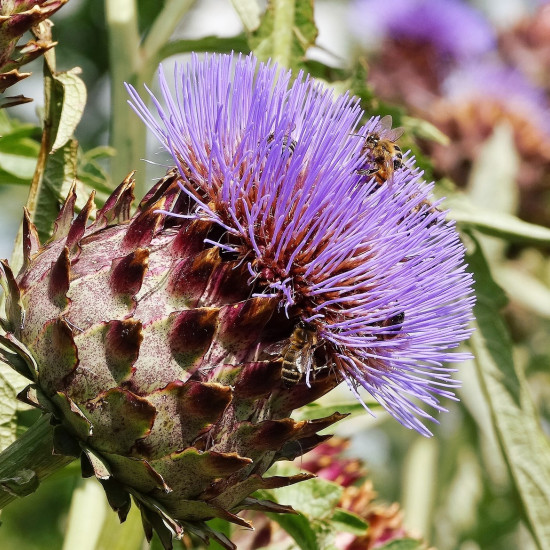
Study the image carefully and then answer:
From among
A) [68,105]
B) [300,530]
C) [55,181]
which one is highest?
[68,105]

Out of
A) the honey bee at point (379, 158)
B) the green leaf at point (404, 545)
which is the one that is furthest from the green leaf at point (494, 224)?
the green leaf at point (404, 545)

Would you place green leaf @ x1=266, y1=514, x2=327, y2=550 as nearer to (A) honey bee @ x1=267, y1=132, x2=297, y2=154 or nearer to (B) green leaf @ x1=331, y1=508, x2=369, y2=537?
(B) green leaf @ x1=331, y1=508, x2=369, y2=537

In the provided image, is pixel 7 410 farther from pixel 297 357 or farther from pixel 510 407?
pixel 510 407

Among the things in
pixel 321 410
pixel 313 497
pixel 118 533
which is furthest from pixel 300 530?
pixel 118 533

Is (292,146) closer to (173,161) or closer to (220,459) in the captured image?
(173,161)

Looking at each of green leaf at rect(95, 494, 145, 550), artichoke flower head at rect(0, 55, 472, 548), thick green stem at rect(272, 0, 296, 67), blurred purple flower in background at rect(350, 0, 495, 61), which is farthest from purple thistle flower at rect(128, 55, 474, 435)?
blurred purple flower in background at rect(350, 0, 495, 61)
